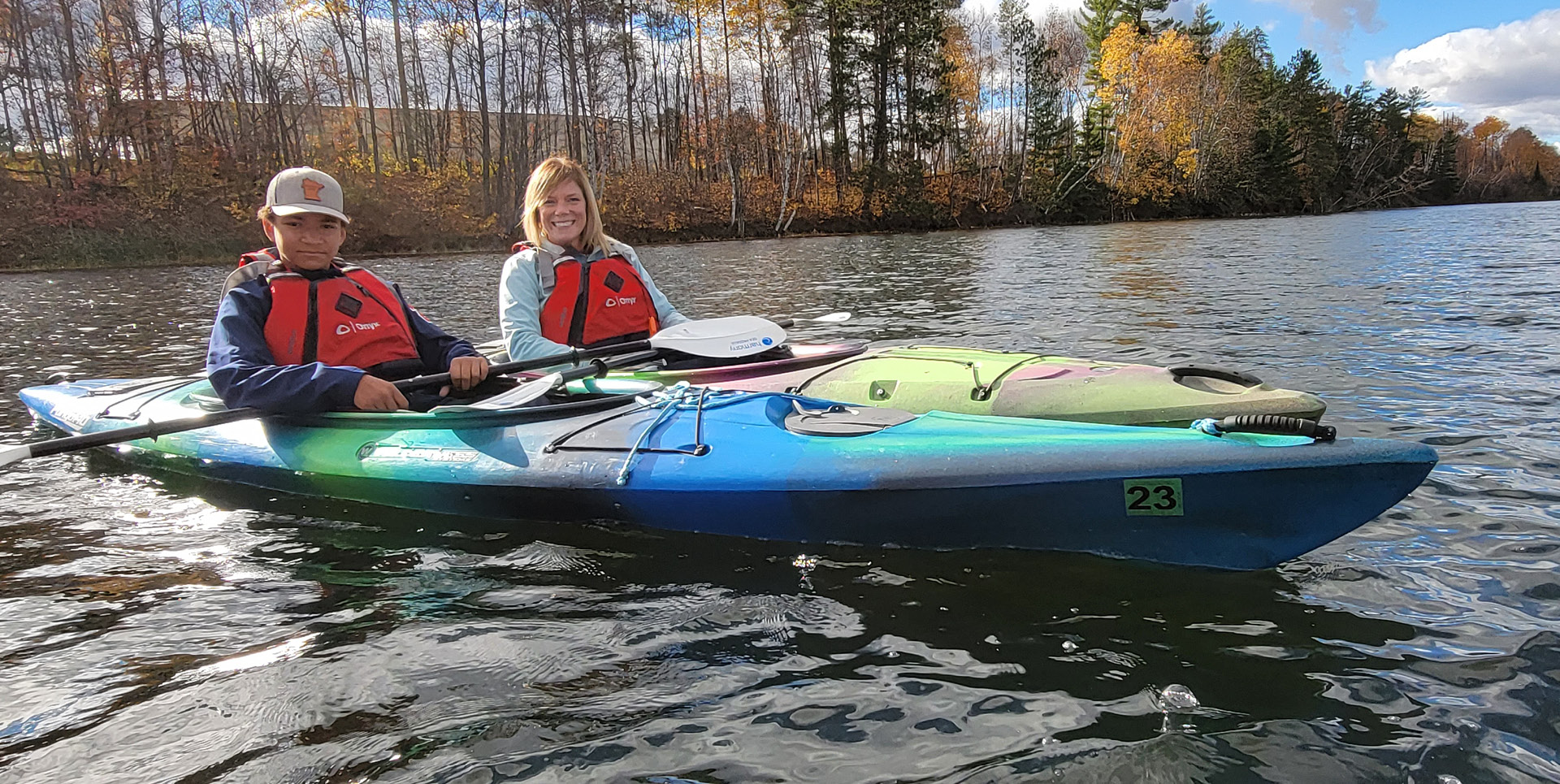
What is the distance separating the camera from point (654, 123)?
114 feet

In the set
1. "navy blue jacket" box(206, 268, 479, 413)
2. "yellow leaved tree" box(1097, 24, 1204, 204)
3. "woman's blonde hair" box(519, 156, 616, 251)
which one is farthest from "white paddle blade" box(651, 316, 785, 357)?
"yellow leaved tree" box(1097, 24, 1204, 204)

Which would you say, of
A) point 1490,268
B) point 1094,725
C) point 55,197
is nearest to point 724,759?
point 1094,725

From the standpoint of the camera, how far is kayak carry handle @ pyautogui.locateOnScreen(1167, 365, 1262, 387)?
3.74 m

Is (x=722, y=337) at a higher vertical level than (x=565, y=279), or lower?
lower

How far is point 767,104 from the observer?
116 ft

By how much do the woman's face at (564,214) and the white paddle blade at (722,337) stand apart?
73 cm

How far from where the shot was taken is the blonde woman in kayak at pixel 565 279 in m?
4.48

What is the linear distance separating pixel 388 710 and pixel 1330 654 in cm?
242

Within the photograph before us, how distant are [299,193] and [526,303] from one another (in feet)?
3.99

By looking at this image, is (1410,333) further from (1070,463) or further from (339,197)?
(339,197)

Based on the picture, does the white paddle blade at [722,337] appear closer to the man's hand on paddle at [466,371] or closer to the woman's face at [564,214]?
the woman's face at [564,214]

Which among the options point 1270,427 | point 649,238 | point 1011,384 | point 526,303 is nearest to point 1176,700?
point 1270,427

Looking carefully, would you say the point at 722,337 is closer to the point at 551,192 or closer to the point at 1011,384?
the point at 551,192

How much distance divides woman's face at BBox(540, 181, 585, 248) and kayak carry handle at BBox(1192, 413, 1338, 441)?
331cm
